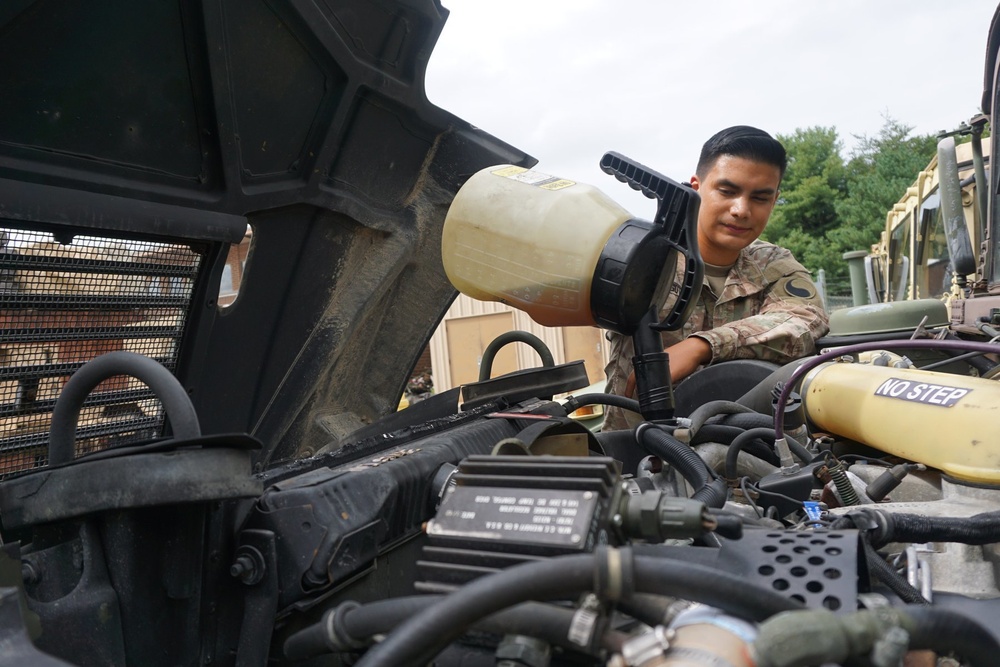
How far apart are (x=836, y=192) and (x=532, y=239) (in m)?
39.5

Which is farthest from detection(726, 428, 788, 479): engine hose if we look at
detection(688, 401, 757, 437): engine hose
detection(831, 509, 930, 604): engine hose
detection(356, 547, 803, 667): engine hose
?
detection(356, 547, 803, 667): engine hose

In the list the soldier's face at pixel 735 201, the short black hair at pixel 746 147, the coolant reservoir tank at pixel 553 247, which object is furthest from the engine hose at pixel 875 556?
the short black hair at pixel 746 147

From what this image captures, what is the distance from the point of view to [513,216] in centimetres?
165

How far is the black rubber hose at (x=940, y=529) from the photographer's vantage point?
44.6 inches

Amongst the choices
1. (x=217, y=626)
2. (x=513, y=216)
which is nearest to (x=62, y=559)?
(x=217, y=626)

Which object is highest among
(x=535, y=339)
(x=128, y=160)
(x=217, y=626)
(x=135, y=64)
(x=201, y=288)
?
(x=135, y=64)

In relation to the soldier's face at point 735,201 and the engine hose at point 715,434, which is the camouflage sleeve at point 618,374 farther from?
the engine hose at point 715,434

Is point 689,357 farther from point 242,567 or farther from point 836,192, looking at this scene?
point 836,192

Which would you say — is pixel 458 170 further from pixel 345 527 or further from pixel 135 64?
pixel 345 527

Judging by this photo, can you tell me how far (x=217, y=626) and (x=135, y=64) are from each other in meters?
1.10

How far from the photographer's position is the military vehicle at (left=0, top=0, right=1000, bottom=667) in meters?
0.86

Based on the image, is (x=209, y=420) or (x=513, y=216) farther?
(x=209, y=420)

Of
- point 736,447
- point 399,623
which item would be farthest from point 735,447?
point 399,623

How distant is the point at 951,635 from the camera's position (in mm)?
743
